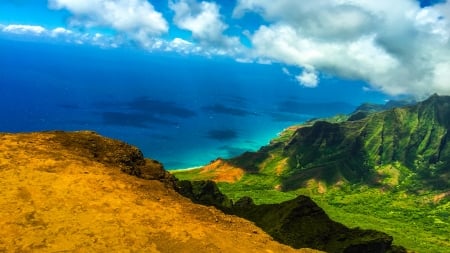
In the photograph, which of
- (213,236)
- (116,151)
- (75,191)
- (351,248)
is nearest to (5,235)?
(75,191)

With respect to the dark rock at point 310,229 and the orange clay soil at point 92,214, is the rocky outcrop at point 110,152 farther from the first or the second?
the dark rock at point 310,229

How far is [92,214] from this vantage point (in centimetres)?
4481

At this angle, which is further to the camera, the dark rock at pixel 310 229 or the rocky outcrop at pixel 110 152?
the dark rock at pixel 310 229

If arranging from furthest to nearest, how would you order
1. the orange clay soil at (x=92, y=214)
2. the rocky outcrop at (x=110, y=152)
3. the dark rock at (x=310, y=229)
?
the dark rock at (x=310, y=229) → the rocky outcrop at (x=110, y=152) → the orange clay soil at (x=92, y=214)

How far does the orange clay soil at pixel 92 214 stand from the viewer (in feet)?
135

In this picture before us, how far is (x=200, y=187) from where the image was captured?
13400 centimetres

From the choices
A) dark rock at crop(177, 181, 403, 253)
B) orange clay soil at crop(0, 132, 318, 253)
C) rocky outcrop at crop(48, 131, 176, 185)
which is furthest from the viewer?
dark rock at crop(177, 181, 403, 253)

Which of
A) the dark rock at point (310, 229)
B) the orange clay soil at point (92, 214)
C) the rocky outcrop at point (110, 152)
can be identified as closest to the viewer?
the orange clay soil at point (92, 214)

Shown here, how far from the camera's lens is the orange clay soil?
1620 inches

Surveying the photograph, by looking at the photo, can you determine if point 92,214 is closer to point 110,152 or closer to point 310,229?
point 110,152

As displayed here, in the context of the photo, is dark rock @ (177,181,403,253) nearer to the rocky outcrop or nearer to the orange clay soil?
the rocky outcrop

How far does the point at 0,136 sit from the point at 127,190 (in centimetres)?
1944

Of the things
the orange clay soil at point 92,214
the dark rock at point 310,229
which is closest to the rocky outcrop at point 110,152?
the orange clay soil at point 92,214

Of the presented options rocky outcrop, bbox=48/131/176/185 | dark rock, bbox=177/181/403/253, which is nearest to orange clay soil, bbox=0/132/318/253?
rocky outcrop, bbox=48/131/176/185
